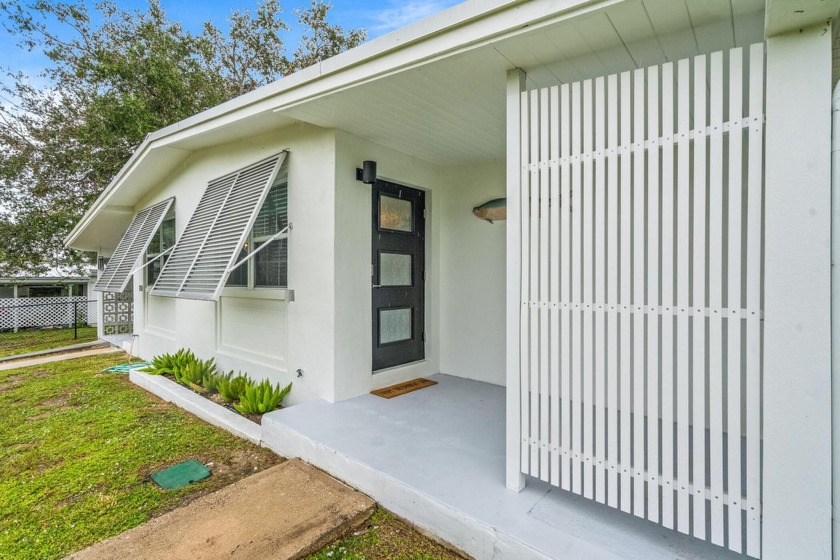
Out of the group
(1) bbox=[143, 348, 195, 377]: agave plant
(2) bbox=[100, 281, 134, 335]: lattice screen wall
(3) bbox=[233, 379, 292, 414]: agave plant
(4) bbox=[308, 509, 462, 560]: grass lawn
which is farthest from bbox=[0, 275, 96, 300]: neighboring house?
(4) bbox=[308, 509, 462, 560]: grass lawn

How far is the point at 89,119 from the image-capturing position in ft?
32.2

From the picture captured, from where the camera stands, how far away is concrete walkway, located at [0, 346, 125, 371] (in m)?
7.78

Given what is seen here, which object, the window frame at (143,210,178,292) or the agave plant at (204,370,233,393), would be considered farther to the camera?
the window frame at (143,210,178,292)

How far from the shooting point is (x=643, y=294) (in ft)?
6.45

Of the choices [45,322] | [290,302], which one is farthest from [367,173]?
[45,322]

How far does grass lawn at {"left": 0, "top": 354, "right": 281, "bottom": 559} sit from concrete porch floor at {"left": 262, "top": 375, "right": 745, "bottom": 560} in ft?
2.04

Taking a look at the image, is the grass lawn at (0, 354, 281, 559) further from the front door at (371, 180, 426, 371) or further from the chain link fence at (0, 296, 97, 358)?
A: the chain link fence at (0, 296, 97, 358)

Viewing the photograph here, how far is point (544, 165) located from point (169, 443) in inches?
157

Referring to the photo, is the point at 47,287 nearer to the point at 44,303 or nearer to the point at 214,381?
the point at 44,303

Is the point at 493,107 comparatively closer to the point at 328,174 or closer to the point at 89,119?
the point at 328,174

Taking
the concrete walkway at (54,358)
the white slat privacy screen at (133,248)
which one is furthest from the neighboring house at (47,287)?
the white slat privacy screen at (133,248)

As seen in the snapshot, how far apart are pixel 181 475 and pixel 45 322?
15.4m

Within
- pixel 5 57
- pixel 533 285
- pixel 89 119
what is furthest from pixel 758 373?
pixel 5 57

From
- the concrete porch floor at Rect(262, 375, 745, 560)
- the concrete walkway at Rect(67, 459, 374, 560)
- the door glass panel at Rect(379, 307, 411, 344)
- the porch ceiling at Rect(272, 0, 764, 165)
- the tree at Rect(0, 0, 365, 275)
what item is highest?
the tree at Rect(0, 0, 365, 275)
